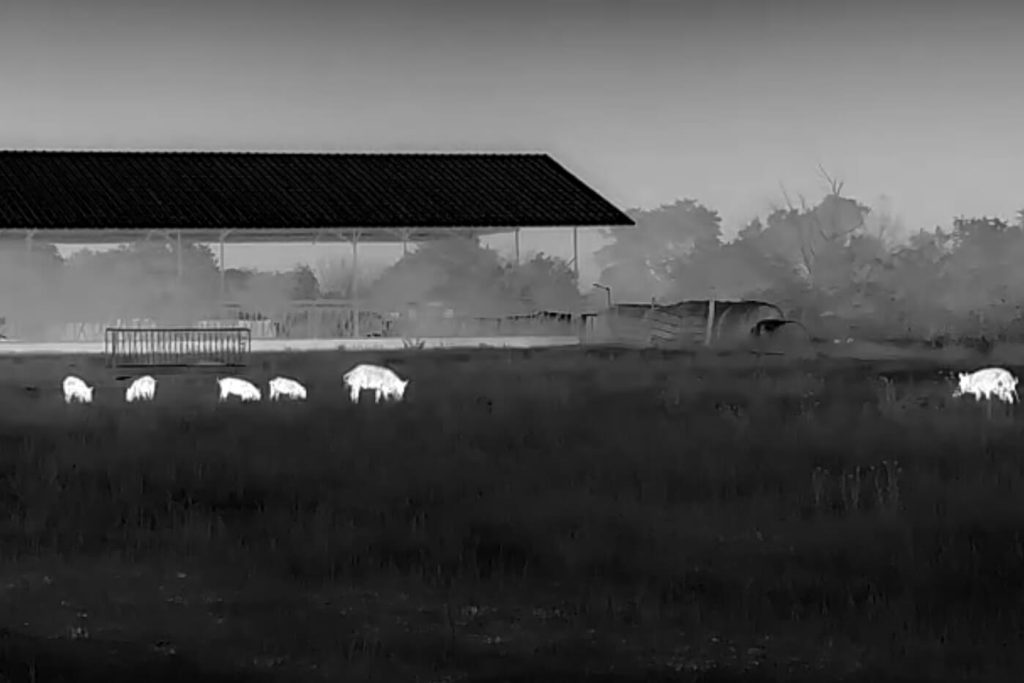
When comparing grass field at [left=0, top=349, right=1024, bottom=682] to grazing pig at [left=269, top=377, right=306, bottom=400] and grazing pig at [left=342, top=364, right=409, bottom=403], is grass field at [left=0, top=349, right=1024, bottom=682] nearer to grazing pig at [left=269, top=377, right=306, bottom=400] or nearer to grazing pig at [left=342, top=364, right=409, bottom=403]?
grazing pig at [left=269, top=377, right=306, bottom=400]

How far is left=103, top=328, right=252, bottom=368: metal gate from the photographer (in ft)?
87.6

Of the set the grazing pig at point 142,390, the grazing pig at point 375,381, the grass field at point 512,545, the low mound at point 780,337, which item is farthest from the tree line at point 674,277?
the grass field at point 512,545

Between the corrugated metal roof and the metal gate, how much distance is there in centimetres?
320

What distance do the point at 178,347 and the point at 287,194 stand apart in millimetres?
8115

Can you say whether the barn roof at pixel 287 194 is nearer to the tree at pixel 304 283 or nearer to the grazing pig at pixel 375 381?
the tree at pixel 304 283

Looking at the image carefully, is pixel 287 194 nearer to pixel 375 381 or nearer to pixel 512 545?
pixel 375 381

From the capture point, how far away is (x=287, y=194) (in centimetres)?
3728

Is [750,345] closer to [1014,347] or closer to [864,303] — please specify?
[1014,347]

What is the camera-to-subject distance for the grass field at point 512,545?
664 centimetres

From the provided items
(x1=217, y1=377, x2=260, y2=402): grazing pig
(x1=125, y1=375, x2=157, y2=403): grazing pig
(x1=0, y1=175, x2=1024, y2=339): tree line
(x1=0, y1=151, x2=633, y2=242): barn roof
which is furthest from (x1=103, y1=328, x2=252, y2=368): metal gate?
(x1=217, y1=377, x2=260, y2=402): grazing pig

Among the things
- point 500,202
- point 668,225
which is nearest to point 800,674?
point 500,202

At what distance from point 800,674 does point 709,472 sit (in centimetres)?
536

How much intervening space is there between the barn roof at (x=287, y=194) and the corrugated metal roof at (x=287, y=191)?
26 mm

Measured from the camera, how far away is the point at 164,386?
2098 cm
